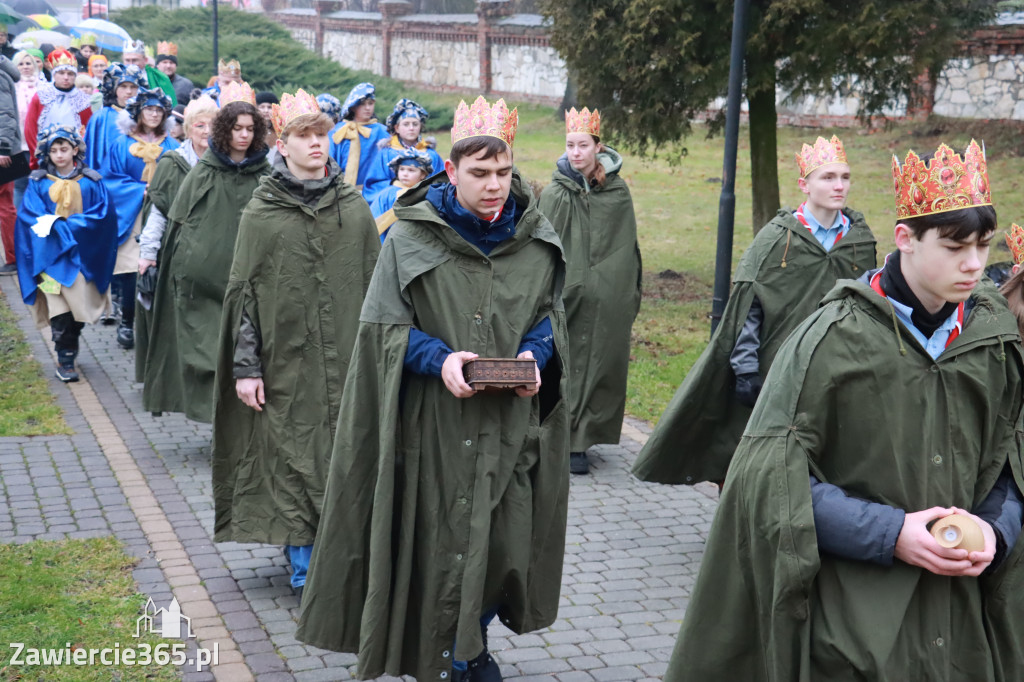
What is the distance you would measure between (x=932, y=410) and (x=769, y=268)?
3.20m

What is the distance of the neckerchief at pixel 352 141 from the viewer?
10656 millimetres

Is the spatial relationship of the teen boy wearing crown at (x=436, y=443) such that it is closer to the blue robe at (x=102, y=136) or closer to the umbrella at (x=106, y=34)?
the blue robe at (x=102, y=136)

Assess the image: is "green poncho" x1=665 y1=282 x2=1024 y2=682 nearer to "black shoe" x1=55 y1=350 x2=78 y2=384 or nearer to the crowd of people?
the crowd of people

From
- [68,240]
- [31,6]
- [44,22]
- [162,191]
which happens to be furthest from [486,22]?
[162,191]

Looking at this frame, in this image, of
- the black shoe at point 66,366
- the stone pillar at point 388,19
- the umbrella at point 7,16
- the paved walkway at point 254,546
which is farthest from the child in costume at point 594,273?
the stone pillar at point 388,19

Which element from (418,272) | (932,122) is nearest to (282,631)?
(418,272)

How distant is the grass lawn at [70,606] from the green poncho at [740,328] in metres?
2.49

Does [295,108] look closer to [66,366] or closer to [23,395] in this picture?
[23,395]

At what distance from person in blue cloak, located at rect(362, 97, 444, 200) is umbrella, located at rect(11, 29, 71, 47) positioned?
13828 mm

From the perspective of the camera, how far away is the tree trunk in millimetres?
12961

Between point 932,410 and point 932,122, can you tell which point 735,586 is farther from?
point 932,122

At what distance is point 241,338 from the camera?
596 cm

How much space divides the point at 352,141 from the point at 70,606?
577cm

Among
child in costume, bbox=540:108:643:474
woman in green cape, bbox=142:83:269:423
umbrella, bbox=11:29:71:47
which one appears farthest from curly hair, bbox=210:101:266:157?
umbrella, bbox=11:29:71:47
